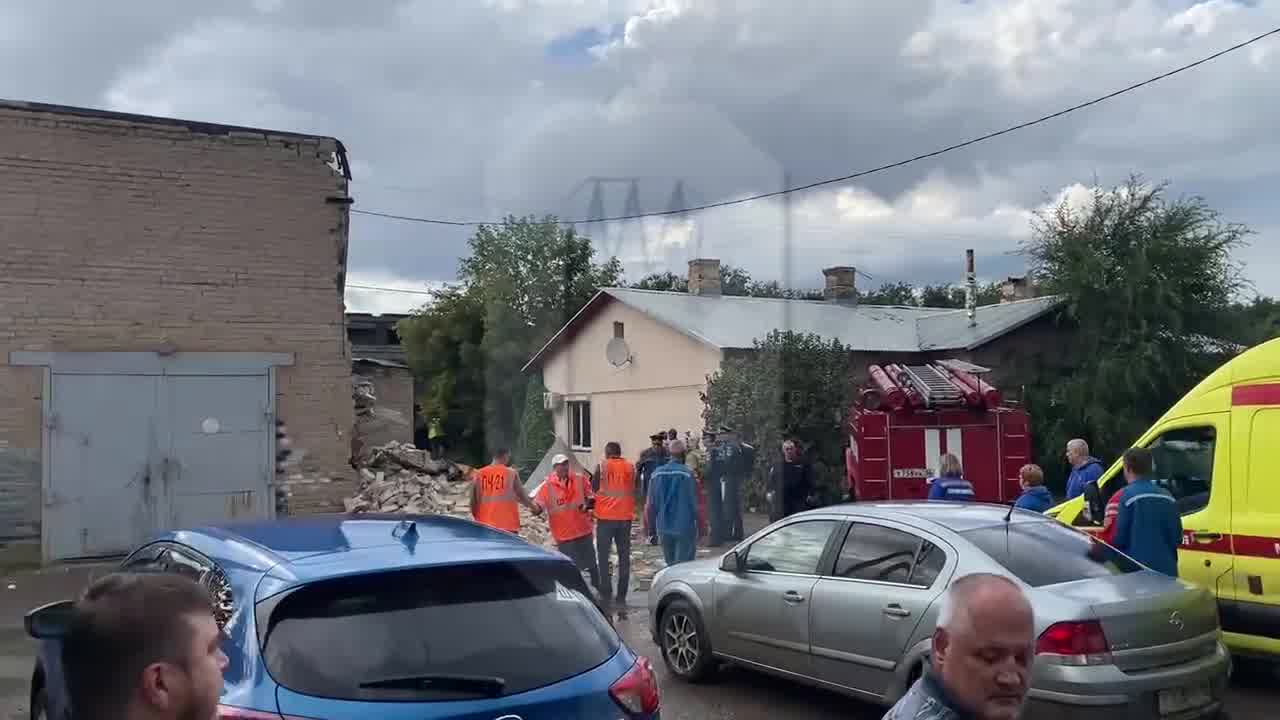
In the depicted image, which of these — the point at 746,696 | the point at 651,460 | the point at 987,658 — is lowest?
the point at 746,696

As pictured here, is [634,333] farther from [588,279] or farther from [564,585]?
[564,585]

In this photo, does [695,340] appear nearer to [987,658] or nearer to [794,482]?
[794,482]

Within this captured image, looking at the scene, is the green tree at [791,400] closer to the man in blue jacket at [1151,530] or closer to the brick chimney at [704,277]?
the brick chimney at [704,277]

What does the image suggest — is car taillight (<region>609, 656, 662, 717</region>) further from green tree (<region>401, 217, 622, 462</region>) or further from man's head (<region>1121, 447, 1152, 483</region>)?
green tree (<region>401, 217, 622, 462</region>)

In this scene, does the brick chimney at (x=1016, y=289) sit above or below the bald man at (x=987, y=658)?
above

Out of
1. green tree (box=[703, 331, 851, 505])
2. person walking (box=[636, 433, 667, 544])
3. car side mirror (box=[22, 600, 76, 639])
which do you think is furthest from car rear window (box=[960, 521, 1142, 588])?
green tree (box=[703, 331, 851, 505])

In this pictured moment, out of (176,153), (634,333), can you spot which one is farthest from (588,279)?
(176,153)

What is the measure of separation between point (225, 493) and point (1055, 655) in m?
10.4

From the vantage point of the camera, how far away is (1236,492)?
762 cm

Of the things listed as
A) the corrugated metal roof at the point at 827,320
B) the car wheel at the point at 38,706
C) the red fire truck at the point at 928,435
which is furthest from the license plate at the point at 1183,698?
the corrugated metal roof at the point at 827,320

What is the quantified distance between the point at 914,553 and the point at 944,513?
0.46 metres

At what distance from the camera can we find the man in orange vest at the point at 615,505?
10.9 m

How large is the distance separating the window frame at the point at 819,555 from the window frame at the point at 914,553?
30 millimetres

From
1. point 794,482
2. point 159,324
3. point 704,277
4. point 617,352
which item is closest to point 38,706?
point 159,324
